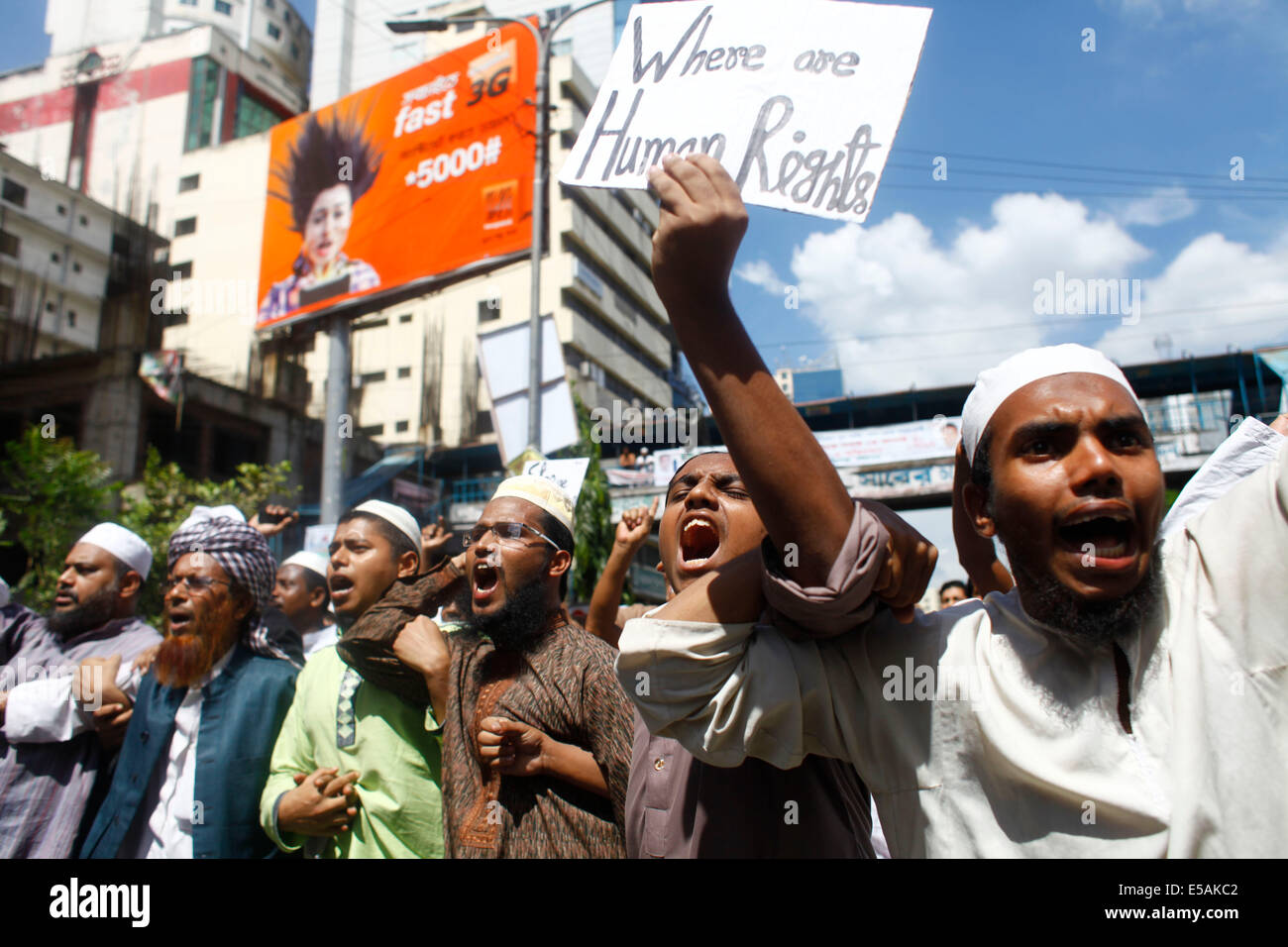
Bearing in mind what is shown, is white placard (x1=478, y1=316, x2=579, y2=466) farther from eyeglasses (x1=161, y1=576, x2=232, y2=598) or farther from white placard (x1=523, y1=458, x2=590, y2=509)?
eyeglasses (x1=161, y1=576, x2=232, y2=598)

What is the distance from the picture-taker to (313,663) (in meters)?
3.06

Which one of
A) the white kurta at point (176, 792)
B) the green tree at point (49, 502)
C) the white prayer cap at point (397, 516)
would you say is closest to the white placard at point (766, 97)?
the white prayer cap at point (397, 516)

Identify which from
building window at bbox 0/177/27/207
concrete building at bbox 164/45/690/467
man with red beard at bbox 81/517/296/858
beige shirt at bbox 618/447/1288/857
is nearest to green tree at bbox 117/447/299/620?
man with red beard at bbox 81/517/296/858

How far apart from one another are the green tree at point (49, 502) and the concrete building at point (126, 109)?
109 ft

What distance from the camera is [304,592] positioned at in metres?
5.23

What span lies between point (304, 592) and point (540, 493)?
299 cm

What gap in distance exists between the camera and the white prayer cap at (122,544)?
375cm

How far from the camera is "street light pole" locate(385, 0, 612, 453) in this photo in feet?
27.8

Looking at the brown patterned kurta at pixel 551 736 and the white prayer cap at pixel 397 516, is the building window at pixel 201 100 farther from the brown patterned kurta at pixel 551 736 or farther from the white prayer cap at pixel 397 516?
the brown patterned kurta at pixel 551 736

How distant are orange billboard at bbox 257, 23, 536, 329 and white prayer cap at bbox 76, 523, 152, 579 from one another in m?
16.0

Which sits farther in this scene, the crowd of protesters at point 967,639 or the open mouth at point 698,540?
the open mouth at point 698,540

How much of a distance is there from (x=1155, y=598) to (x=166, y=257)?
43.4 m

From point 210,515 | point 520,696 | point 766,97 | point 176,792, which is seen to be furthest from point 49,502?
point 766,97
